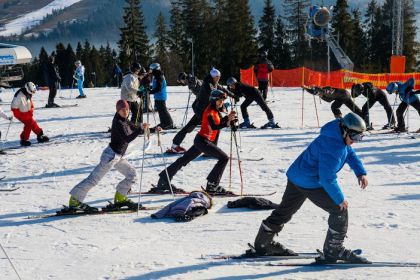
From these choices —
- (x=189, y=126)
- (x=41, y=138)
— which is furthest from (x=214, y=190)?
(x=41, y=138)

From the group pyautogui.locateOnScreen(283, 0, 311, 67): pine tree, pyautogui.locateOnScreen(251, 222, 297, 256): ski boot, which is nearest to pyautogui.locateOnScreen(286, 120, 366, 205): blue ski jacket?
pyautogui.locateOnScreen(251, 222, 297, 256): ski boot

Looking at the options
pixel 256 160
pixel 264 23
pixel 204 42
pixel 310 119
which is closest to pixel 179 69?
pixel 204 42

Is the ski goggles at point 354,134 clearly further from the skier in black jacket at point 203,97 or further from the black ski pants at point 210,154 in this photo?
the skier in black jacket at point 203,97

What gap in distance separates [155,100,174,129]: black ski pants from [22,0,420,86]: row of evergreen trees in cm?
4485

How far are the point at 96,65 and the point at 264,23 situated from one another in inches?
1278

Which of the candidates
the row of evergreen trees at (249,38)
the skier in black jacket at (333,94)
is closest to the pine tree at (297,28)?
the row of evergreen trees at (249,38)

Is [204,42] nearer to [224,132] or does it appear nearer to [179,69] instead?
[179,69]

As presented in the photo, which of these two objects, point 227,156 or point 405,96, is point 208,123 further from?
point 405,96

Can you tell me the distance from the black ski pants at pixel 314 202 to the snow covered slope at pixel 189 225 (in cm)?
44

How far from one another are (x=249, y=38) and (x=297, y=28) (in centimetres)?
1004

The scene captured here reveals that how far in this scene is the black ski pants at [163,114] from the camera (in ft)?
45.7

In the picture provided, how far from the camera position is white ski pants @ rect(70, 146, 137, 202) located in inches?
293

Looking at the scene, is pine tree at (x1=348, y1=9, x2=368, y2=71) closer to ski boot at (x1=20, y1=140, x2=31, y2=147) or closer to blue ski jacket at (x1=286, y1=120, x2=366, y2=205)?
ski boot at (x1=20, y1=140, x2=31, y2=147)

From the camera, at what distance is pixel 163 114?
14242 mm
